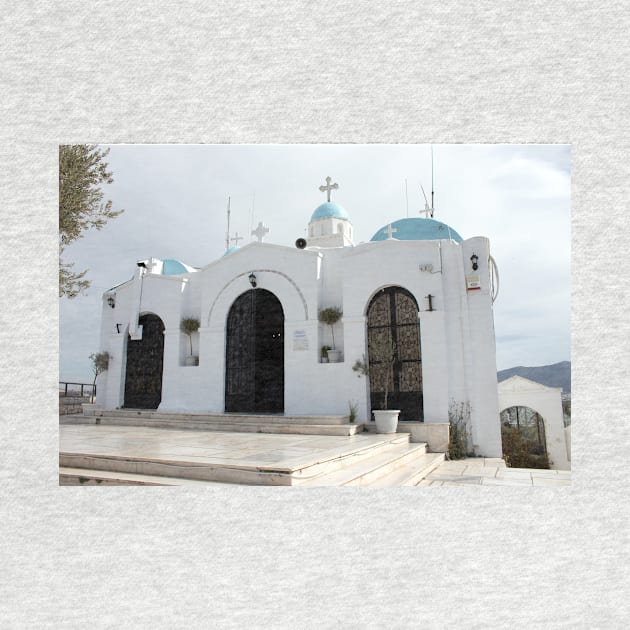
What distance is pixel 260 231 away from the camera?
6973mm

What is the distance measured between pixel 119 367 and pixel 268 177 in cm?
482

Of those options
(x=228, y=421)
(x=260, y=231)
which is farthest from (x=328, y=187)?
(x=228, y=421)

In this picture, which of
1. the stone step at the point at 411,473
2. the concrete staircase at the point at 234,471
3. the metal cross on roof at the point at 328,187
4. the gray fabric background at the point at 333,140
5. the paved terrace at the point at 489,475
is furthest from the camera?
the metal cross on roof at the point at 328,187

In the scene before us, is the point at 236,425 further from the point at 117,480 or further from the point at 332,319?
the point at 117,480

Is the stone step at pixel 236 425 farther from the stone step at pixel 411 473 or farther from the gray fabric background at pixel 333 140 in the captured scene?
the gray fabric background at pixel 333 140

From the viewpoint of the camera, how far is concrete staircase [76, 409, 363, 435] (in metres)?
6.51

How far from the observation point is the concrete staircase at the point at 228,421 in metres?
6.51

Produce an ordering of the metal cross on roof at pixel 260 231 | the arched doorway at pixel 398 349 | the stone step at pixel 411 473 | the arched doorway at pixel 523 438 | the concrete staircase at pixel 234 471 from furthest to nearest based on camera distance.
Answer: the arched doorway at pixel 398 349
the metal cross on roof at pixel 260 231
the arched doorway at pixel 523 438
the stone step at pixel 411 473
the concrete staircase at pixel 234 471

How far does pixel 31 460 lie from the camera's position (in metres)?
3.98

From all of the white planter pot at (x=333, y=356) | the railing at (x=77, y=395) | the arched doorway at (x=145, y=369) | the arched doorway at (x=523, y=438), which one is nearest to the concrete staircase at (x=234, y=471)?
the railing at (x=77, y=395)

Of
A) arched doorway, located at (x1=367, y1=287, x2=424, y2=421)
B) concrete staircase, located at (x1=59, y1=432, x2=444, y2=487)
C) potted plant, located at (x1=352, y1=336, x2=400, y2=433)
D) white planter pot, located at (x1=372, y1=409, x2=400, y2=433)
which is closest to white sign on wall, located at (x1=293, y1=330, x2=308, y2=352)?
potted plant, located at (x1=352, y1=336, x2=400, y2=433)

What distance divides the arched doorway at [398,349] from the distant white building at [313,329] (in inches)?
0.6

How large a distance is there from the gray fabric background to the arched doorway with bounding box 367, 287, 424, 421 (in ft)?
9.07

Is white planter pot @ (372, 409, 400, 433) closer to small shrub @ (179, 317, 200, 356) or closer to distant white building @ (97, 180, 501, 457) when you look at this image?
distant white building @ (97, 180, 501, 457)
